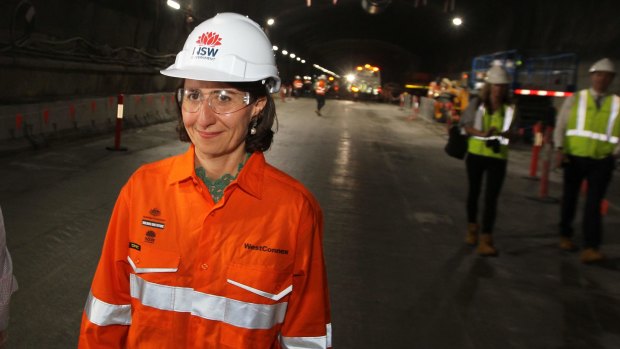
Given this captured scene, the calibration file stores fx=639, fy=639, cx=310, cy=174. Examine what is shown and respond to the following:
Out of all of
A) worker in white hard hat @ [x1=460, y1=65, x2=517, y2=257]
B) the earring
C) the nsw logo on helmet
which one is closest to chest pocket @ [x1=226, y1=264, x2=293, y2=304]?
the earring

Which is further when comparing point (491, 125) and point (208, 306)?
point (491, 125)

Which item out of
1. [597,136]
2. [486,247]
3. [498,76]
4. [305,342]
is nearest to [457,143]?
[498,76]

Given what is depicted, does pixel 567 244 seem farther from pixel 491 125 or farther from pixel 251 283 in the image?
pixel 251 283

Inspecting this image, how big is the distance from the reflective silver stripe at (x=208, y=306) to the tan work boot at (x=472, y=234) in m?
5.79

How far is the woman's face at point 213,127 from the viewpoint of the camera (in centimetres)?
217

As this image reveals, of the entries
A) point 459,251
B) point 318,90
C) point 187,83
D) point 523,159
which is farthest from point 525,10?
point 187,83

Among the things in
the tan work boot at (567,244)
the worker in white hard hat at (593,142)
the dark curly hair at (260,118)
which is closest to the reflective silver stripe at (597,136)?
the worker in white hard hat at (593,142)

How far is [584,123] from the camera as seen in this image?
690 centimetres

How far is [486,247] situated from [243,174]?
554 centimetres

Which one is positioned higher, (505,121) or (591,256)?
(505,121)

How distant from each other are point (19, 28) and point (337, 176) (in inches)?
363

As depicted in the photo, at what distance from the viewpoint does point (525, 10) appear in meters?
31.6

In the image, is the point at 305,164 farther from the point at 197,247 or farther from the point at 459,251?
the point at 197,247

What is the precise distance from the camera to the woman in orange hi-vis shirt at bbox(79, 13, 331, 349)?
1.99 metres
